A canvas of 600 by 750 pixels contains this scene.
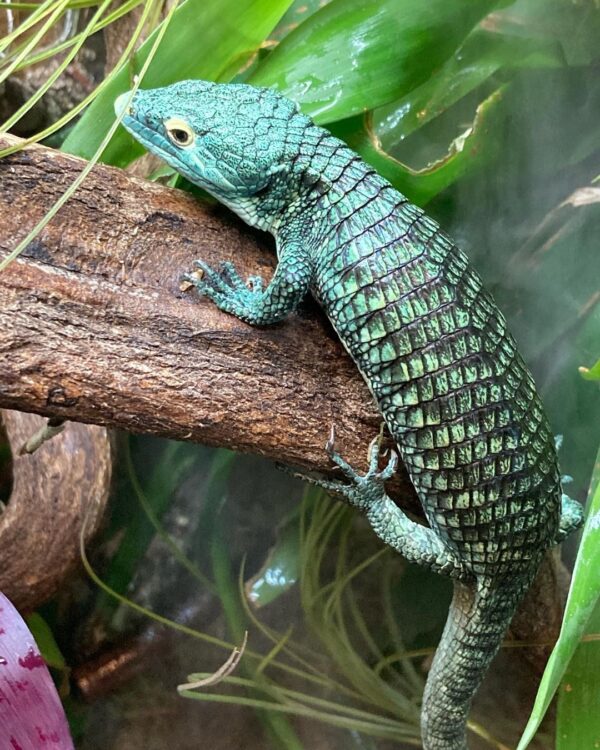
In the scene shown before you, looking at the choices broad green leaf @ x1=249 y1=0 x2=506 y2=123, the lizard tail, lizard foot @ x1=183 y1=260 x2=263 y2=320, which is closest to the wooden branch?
lizard foot @ x1=183 y1=260 x2=263 y2=320

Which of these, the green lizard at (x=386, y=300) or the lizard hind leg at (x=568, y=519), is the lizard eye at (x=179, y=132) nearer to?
the green lizard at (x=386, y=300)

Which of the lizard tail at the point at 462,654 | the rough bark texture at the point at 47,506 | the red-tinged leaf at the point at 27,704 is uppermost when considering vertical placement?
the red-tinged leaf at the point at 27,704

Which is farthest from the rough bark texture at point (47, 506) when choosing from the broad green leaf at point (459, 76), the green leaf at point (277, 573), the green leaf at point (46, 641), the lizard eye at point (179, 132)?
the broad green leaf at point (459, 76)

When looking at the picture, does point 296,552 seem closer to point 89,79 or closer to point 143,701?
point 143,701

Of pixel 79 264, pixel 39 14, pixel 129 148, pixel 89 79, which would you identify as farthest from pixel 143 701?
pixel 89 79

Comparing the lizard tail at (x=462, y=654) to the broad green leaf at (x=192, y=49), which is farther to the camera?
the lizard tail at (x=462, y=654)

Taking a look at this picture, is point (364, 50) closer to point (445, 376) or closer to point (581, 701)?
point (445, 376)

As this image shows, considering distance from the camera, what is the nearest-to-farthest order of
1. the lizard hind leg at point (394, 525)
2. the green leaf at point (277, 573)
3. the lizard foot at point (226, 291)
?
the lizard foot at point (226, 291), the lizard hind leg at point (394, 525), the green leaf at point (277, 573)
